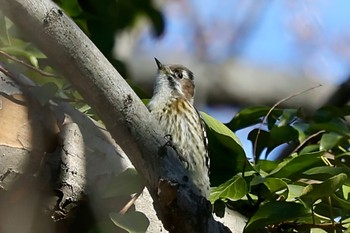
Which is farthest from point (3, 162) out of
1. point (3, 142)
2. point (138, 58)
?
point (138, 58)

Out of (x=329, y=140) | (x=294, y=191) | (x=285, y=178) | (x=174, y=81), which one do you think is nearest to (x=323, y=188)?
(x=294, y=191)

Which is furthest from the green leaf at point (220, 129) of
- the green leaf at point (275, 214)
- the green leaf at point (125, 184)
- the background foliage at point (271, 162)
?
the green leaf at point (125, 184)

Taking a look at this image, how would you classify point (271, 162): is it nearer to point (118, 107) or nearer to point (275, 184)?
point (275, 184)

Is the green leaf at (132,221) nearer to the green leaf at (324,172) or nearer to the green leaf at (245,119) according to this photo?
the green leaf at (324,172)

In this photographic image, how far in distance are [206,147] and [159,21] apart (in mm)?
1234

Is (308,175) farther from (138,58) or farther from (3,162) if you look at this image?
(138,58)

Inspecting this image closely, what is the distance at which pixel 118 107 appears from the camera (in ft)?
6.61

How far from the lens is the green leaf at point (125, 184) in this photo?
2232 millimetres

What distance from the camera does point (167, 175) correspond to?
205 cm

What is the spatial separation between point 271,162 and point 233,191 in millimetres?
240

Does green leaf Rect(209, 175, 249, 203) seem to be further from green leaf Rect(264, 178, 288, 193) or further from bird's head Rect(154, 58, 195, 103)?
bird's head Rect(154, 58, 195, 103)

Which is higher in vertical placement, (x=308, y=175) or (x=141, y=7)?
(x=141, y=7)

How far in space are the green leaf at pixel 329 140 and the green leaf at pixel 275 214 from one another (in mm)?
401

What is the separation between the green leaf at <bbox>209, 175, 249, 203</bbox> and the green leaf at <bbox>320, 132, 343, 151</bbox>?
0.36 m
